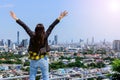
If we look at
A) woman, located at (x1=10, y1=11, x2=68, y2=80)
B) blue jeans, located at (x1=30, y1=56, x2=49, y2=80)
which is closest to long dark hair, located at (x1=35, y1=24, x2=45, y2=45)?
woman, located at (x1=10, y1=11, x2=68, y2=80)

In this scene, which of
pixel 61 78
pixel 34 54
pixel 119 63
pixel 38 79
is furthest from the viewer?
pixel 61 78

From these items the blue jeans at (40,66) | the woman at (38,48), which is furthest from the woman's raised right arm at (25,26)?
the blue jeans at (40,66)

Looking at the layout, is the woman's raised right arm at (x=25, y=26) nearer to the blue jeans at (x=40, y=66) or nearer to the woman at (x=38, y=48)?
the woman at (x=38, y=48)

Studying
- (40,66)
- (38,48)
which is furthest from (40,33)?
(40,66)

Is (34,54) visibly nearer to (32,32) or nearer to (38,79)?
(32,32)

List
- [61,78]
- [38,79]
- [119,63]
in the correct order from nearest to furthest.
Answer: [119,63] < [38,79] < [61,78]

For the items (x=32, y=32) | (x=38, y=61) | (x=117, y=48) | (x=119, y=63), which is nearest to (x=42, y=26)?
A: (x=32, y=32)

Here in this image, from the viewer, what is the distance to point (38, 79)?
16.9 ft

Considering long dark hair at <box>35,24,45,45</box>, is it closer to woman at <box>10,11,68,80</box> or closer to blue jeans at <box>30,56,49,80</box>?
woman at <box>10,11,68,80</box>

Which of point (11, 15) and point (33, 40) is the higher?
point (11, 15)

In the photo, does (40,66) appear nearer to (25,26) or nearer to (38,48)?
(38,48)

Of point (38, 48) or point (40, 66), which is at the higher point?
point (38, 48)

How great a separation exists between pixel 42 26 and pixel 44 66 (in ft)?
1.28

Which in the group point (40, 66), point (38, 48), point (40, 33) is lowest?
point (40, 66)
